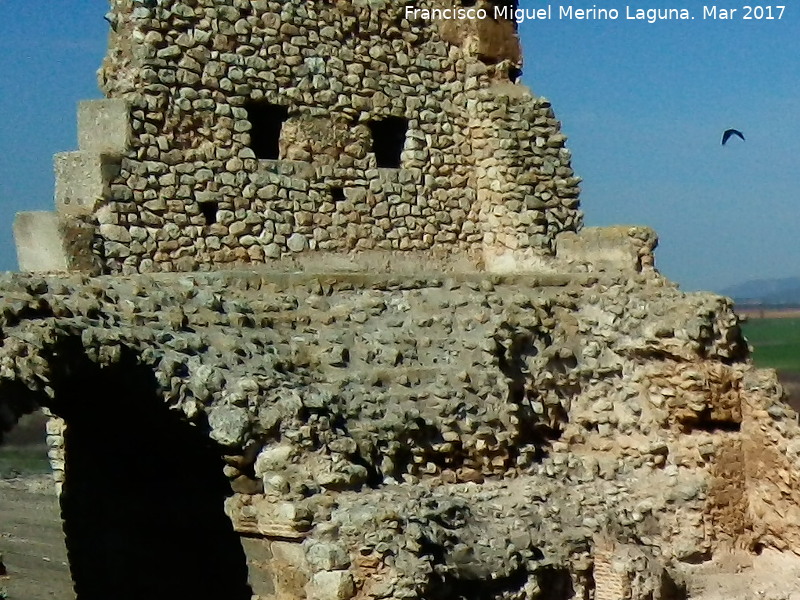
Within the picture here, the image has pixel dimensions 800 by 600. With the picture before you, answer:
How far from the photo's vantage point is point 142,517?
9.29 m

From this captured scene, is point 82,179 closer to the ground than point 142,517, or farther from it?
farther from it

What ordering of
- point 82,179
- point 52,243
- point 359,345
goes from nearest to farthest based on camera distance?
1. point 359,345
2. point 52,243
3. point 82,179

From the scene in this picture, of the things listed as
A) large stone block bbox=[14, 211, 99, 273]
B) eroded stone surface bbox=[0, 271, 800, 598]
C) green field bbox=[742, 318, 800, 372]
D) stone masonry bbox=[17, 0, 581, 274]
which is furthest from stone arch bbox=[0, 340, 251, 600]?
green field bbox=[742, 318, 800, 372]

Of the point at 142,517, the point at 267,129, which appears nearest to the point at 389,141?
the point at 267,129

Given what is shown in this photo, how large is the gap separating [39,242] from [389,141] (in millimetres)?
3497

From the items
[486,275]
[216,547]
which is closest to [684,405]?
[486,275]

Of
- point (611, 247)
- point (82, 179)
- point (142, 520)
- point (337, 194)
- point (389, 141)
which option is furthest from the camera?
point (389, 141)

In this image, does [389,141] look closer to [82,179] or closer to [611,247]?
[611,247]

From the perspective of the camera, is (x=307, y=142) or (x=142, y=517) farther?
(x=307, y=142)

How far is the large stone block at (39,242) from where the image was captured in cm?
875

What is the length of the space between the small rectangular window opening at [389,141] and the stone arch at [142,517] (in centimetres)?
344

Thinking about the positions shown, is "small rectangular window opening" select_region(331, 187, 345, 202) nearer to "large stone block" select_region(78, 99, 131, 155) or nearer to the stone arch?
"large stone block" select_region(78, 99, 131, 155)

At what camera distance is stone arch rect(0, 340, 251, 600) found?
8.84 m

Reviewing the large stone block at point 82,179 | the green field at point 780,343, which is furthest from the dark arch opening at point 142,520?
the green field at point 780,343
